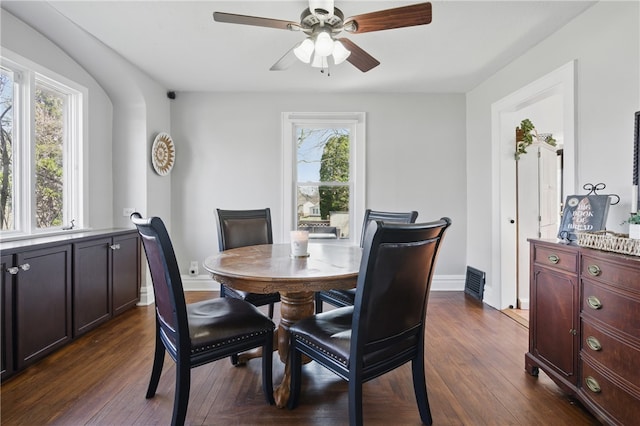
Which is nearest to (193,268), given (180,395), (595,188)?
(180,395)

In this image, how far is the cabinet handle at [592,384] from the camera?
4.99 feet

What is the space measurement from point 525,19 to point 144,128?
3555 millimetres

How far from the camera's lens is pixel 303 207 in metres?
4.02

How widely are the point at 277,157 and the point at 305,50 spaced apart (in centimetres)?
199

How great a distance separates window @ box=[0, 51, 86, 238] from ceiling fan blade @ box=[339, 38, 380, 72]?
2.41 meters

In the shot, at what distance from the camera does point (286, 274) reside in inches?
59.3

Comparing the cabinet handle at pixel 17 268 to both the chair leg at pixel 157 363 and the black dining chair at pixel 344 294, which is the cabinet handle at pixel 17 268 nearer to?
the chair leg at pixel 157 363

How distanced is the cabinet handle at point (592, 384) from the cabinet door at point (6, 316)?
3.23m

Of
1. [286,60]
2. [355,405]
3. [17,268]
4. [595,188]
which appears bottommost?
[355,405]

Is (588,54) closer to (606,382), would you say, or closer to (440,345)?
(606,382)

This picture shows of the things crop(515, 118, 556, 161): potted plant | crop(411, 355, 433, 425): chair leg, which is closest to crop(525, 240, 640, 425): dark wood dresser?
crop(411, 355, 433, 425): chair leg

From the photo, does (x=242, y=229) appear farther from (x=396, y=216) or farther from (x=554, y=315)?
(x=554, y=315)

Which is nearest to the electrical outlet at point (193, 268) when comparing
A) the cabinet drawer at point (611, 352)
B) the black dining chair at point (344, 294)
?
the black dining chair at point (344, 294)

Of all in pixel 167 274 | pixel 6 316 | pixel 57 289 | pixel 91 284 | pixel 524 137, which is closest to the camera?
pixel 167 274
